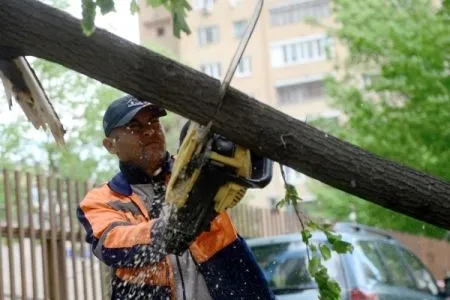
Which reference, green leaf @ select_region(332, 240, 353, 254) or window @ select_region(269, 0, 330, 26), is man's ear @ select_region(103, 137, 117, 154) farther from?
window @ select_region(269, 0, 330, 26)

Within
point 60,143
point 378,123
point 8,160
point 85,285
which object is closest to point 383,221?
point 378,123

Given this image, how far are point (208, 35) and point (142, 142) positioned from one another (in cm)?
5257

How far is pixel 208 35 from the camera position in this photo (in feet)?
188

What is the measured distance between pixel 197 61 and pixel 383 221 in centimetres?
3515

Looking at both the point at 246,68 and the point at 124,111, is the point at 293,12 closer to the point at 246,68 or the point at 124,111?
the point at 246,68

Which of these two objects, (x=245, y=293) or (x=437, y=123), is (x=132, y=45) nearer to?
(x=245, y=293)

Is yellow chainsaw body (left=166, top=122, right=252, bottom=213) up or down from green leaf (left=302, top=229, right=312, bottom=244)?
up

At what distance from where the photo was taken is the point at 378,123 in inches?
805

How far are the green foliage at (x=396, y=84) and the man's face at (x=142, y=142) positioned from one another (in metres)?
11.3

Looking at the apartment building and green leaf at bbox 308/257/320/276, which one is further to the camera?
the apartment building

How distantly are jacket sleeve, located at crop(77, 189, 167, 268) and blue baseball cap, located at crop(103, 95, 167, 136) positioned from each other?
344 millimetres

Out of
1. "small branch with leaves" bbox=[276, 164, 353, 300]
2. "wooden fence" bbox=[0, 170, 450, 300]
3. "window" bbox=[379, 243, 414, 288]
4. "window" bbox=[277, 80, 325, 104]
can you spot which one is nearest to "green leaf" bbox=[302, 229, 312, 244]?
"small branch with leaves" bbox=[276, 164, 353, 300]

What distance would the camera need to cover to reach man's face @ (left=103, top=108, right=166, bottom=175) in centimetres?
483

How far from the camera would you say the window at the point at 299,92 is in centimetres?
5841
